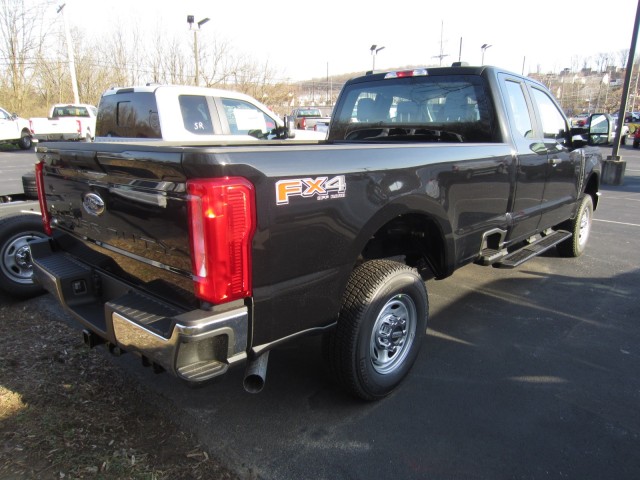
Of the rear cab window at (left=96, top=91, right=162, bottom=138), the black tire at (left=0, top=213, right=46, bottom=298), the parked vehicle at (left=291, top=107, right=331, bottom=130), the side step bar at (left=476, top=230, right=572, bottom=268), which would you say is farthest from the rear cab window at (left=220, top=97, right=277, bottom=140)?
the parked vehicle at (left=291, top=107, right=331, bottom=130)

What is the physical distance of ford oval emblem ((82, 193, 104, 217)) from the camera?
2475 millimetres

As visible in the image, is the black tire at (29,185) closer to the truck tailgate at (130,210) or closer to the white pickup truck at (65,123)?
the truck tailgate at (130,210)

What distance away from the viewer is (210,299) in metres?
1.97

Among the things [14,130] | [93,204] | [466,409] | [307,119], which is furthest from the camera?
[307,119]

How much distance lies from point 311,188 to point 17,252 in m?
3.31

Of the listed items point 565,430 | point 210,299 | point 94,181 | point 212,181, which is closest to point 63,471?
point 210,299

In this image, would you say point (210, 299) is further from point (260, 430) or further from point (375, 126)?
point (375, 126)

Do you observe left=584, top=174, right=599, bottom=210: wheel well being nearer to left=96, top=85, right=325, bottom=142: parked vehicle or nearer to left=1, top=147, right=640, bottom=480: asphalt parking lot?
left=1, top=147, right=640, bottom=480: asphalt parking lot

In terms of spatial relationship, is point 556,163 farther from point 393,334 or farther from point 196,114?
point 196,114

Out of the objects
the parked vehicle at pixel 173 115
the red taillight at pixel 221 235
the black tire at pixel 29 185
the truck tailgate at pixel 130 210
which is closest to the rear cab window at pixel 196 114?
the parked vehicle at pixel 173 115

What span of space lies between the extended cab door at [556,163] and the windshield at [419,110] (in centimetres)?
93

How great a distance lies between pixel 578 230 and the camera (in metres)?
5.79

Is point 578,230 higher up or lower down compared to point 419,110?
lower down

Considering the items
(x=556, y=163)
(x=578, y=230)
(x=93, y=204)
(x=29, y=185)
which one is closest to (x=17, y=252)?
Answer: (x=29, y=185)
